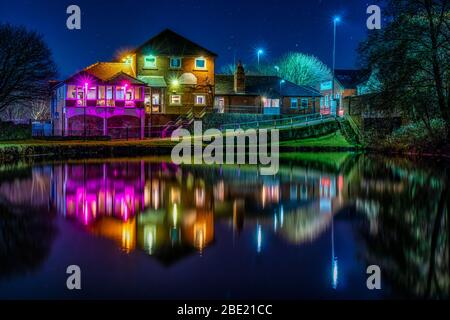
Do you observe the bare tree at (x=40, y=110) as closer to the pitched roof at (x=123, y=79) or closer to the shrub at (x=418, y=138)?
the pitched roof at (x=123, y=79)

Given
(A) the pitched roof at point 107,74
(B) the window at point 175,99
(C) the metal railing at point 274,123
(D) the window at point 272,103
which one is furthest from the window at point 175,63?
(D) the window at point 272,103

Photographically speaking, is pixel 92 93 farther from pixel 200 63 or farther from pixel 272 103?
pixel 272 103

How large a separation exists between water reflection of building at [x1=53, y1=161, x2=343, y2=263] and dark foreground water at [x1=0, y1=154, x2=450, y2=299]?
1.8 inches

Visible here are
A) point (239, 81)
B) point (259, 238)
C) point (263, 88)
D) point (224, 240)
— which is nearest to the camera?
point (224, 240)

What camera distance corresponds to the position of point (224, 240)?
11.9m

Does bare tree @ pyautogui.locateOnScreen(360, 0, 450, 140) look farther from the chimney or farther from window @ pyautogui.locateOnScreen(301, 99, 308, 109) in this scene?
window @ pyautogui.locateOnScreen(301, 99, 308, 109)

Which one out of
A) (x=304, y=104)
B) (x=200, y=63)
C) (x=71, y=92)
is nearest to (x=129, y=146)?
(x=71, y=92)

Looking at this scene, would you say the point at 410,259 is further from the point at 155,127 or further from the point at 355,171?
the point at 155,127

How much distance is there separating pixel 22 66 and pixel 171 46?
16996mm

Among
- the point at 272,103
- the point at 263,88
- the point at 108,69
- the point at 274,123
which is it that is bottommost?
the point at 274,123

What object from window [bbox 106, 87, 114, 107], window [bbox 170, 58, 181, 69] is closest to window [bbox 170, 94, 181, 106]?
window [bbox 170, 58, 181, 69]

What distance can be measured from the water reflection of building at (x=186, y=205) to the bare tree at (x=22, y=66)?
1091 inches

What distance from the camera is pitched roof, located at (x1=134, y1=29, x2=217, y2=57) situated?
2463 inches

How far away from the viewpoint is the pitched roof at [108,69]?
60.8m
